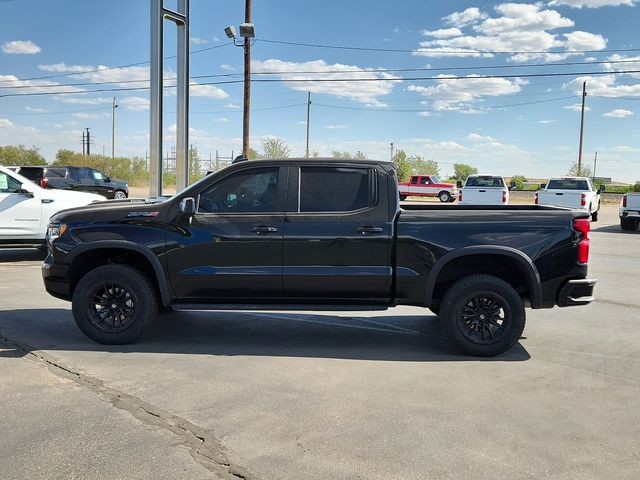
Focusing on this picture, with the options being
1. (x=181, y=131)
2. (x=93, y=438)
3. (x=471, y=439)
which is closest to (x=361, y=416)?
(x=471, y=439)

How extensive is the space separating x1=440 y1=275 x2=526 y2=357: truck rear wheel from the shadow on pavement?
32.4 feet

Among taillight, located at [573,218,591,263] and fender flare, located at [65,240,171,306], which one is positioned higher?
taillight, located at [573,218,591,263]

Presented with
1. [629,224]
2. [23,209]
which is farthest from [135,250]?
[629,224]

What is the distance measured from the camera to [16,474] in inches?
126

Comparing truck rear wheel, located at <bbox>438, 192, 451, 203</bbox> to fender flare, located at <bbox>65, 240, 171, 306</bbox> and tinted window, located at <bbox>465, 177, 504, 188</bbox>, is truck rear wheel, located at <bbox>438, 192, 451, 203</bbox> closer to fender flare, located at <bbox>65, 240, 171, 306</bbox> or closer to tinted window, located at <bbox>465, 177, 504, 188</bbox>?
tinted window, located at <bbox>465, 177, 504, 188</bbox>

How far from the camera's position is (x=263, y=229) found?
554 cm

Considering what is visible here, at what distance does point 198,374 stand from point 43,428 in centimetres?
138

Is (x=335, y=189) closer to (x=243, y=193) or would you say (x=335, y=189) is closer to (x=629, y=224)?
(x=243, y=193)

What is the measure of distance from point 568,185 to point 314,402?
2189cm

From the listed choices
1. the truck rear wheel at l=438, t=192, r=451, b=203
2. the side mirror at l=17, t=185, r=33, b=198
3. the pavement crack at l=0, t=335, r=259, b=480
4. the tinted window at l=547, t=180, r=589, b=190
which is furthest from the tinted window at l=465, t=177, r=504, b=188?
the pavement crack at l=0, t=335, r=259, b=480

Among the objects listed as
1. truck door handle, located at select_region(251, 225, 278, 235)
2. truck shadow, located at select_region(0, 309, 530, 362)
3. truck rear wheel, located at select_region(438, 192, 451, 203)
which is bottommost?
truck shadow, located at select_region(0, 309, 530, 362)

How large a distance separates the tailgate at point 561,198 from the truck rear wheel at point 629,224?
1.62 m

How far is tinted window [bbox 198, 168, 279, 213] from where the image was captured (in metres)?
5.67

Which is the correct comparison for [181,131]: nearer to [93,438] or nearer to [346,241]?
[346,241]
